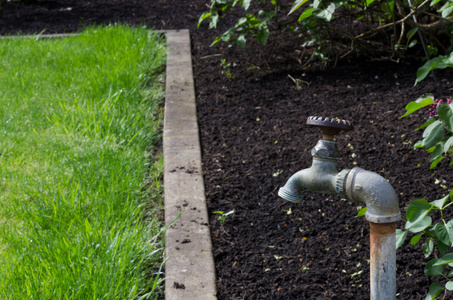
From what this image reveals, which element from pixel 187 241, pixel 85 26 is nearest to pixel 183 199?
pixel 187 241

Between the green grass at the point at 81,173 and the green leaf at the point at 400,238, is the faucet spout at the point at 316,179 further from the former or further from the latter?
the green grass at the point at 81,173

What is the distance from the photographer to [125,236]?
2.21 m

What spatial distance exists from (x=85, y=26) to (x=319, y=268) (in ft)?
17.4

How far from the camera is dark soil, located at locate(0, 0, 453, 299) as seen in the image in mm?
2100

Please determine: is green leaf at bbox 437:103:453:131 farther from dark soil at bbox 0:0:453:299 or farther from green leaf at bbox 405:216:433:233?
dark soil at bbox 0:0:453:299

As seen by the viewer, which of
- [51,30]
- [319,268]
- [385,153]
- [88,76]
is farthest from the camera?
[51,30]

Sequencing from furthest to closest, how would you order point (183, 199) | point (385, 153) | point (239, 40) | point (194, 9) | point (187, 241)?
point (194, 9)
point (239, 40)
point (385, 153)
point (183, 199)
point (187, 241)

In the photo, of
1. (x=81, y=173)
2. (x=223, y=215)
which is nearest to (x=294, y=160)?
(x=223, y=215)

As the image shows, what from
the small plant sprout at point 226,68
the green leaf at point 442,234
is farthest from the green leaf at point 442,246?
the small plant sprout at point 226,68

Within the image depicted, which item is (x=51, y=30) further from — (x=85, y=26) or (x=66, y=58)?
(x=66, y=58)

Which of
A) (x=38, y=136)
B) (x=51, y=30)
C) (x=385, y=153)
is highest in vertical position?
(x=385, y=153)

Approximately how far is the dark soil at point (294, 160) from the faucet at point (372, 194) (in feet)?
1.83

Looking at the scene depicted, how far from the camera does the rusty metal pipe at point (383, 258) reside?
1.42 metres

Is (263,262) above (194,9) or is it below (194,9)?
above
